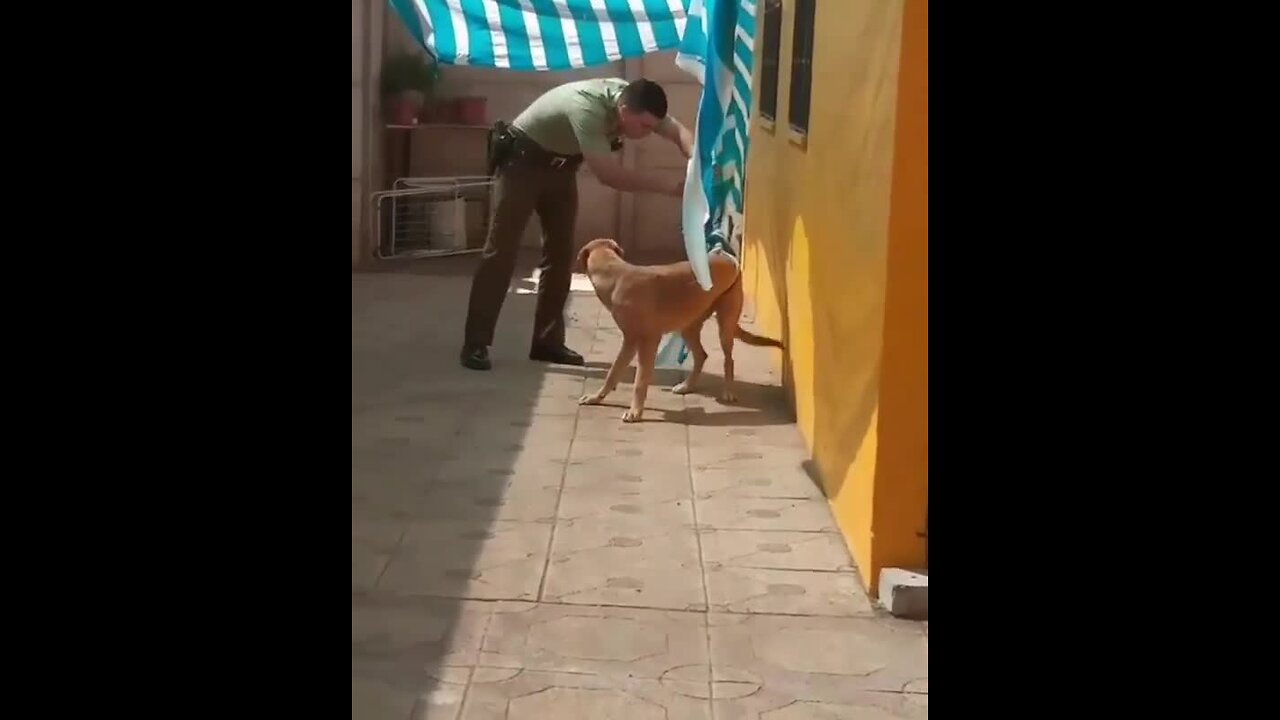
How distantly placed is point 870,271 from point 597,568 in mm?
1228

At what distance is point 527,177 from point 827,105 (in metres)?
2.55

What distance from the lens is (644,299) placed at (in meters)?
6.22

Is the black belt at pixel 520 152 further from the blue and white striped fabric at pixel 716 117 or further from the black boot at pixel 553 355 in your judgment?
the black boot at pixel 553 355

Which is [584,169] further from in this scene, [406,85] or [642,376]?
[642,376]

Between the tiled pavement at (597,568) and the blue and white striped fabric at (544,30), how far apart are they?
2344 mm

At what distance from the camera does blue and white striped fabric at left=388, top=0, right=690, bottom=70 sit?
8086 mm

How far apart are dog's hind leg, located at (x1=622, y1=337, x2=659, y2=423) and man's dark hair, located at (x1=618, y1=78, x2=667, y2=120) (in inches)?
46.6

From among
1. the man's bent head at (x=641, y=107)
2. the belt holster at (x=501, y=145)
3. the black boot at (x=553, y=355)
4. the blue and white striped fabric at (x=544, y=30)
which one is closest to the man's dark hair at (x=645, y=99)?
the man's bent head at (x=641, y=107)

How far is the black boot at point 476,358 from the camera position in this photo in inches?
282

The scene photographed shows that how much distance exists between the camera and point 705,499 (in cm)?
499

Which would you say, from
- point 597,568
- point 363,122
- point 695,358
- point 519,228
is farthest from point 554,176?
point 363,122
